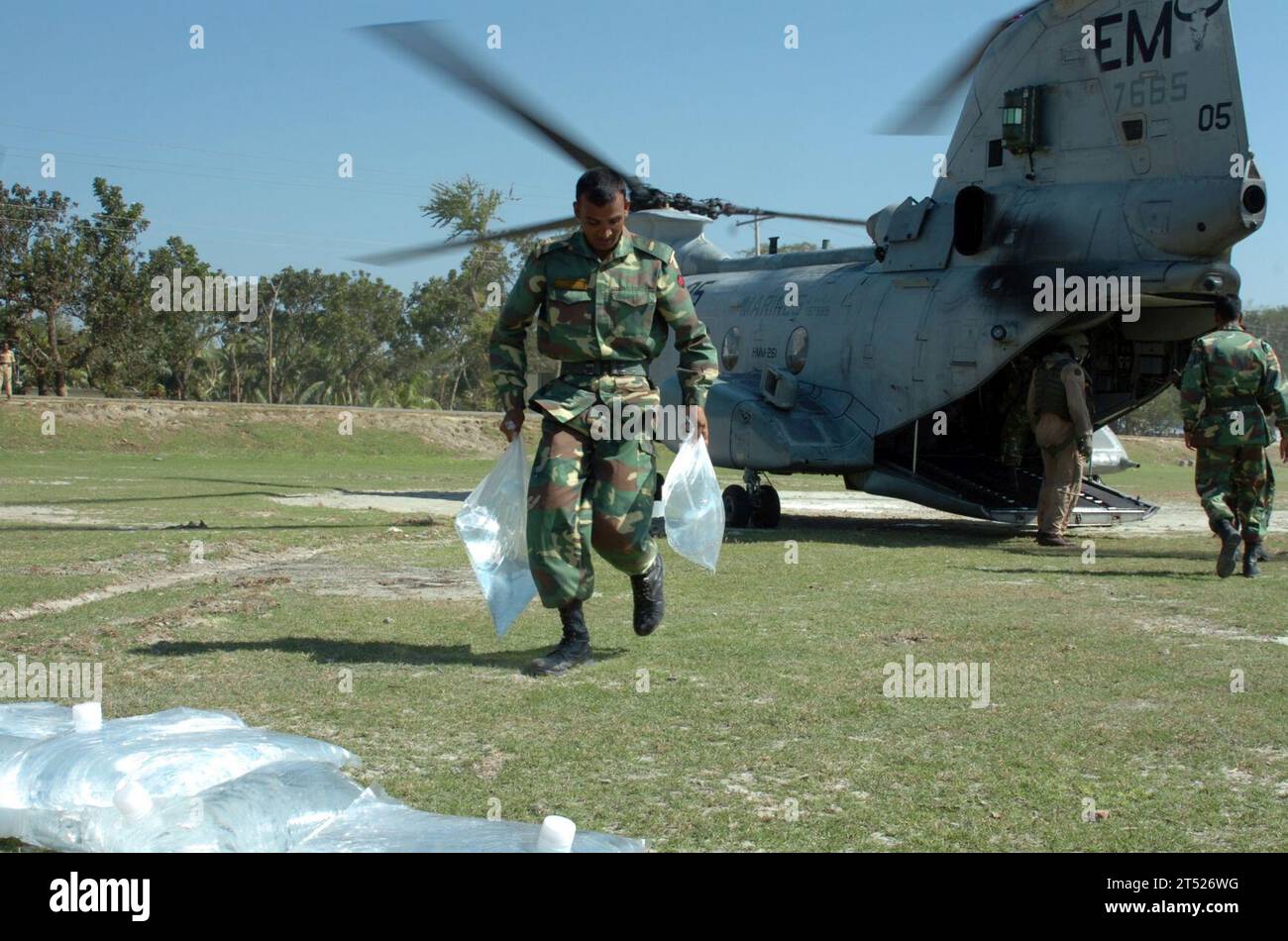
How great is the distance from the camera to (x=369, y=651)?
697 centimetres

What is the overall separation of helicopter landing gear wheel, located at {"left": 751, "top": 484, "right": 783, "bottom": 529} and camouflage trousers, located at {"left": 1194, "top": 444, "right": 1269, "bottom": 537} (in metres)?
5.16

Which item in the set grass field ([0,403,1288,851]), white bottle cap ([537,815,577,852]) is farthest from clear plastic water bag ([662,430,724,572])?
white bottle cap ([537,815,577,852])

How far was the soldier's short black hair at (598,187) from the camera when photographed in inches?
265

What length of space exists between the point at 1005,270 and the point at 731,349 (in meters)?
4.30

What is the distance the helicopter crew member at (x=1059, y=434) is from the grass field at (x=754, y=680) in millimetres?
584

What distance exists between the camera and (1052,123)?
13.1m

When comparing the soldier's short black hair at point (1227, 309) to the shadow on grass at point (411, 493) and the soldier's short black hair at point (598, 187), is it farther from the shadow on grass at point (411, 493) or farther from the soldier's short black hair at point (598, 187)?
the shadow on grass at point (411, 493)

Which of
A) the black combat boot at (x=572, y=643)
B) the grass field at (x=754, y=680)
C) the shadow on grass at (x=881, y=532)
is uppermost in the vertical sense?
the black combat boot at (x=572, y=643)

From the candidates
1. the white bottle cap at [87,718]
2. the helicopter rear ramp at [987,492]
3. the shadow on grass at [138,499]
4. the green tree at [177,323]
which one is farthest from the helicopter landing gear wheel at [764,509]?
the green tree at [177,323]

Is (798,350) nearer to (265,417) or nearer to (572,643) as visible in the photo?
(572,643)

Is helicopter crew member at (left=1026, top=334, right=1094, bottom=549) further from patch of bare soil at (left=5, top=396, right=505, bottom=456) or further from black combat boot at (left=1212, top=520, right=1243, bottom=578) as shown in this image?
patch of bare soil at (left=5, top=396, right=505, bottom=456)

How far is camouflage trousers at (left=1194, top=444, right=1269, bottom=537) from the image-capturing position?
10.5m
